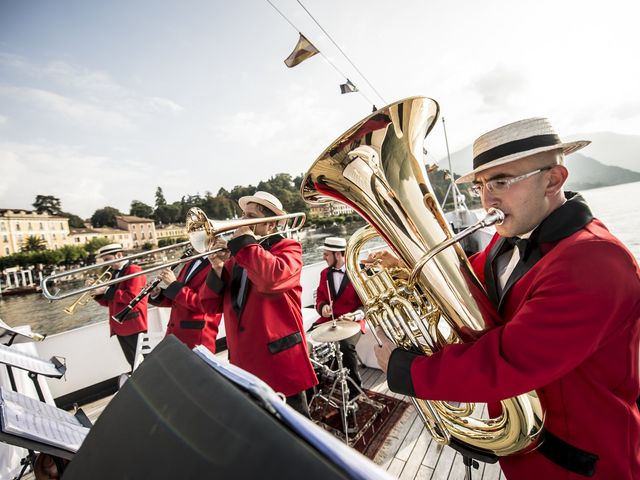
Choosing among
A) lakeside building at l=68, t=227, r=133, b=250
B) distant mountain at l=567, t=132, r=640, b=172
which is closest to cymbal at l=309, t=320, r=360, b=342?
lakeside building at l=68, t=227, r=133, b=250

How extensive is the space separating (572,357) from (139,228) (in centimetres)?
1157

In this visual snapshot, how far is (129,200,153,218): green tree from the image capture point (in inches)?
428

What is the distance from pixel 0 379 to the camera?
9.38 ft

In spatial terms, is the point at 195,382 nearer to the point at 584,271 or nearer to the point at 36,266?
the point at 584,271

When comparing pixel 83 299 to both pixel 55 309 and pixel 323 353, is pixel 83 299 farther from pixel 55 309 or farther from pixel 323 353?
pixel 55 309

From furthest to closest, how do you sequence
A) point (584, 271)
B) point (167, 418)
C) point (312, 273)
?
point (312, 273) < point (584, 271) < point (167, 418)

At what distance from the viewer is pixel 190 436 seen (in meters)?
0.61

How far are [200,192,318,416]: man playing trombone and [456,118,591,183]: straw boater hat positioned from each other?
1.47 m

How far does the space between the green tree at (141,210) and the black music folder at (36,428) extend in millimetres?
10560

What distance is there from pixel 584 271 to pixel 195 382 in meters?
1.12

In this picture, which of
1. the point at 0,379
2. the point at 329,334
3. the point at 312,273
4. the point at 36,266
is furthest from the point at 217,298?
the point at 36,266

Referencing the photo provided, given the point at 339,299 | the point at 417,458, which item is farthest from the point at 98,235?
the point at 417,458

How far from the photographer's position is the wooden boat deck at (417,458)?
2.36 meters

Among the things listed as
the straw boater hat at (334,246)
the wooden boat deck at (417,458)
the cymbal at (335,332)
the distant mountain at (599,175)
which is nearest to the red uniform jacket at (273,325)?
the cymbal at (335,332)
